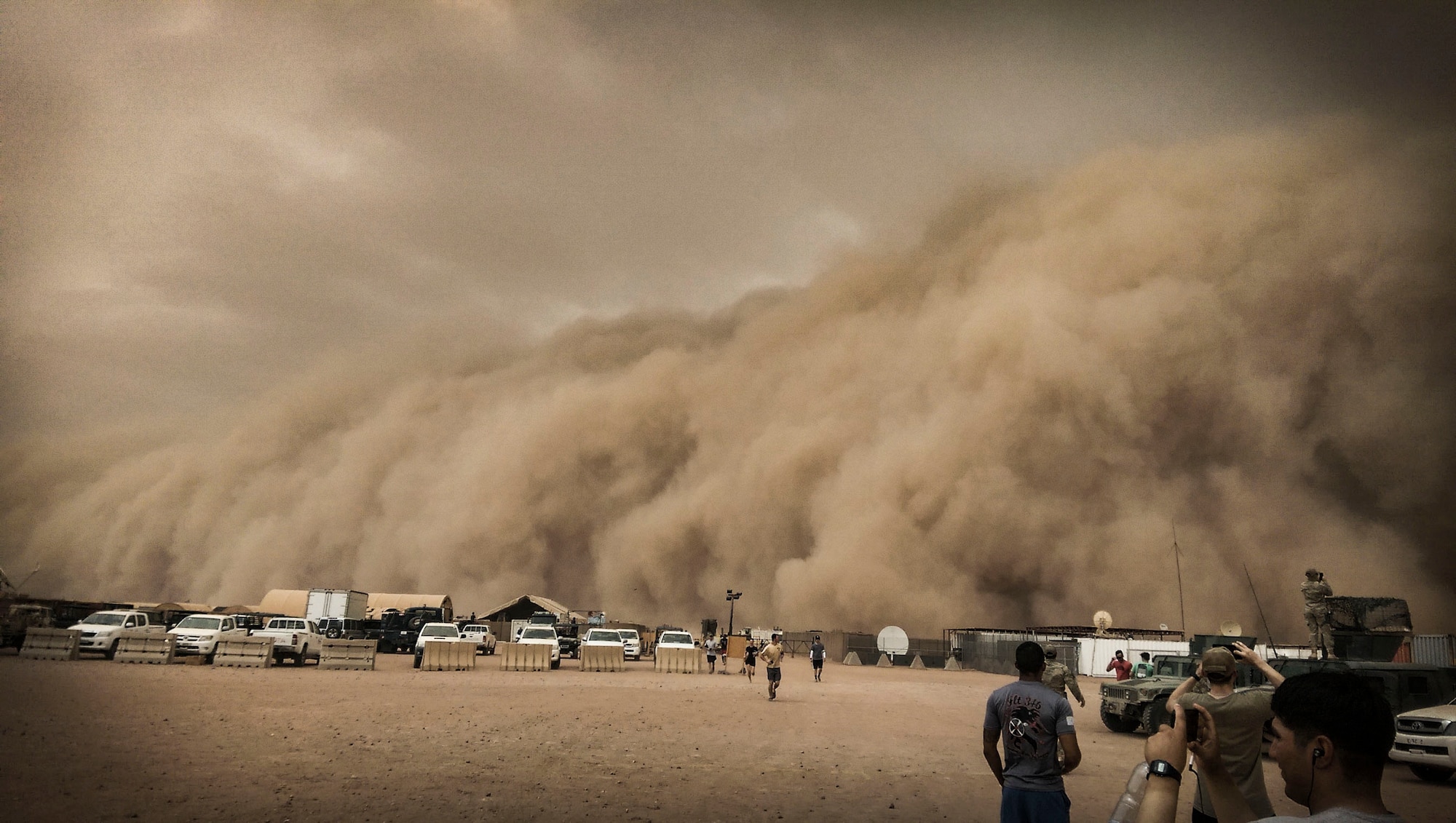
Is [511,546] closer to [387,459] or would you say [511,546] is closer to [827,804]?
[387,459]

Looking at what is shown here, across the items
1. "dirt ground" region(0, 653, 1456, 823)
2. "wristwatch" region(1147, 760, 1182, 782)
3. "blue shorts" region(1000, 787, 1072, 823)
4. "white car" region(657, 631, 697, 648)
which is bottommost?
"dirt ground" region(0, 653, 1456, 823)

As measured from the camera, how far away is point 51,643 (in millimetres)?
18859

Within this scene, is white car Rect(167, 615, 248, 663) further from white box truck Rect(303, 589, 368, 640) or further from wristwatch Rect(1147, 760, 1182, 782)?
wristwatch Rect(1147, 760, 1182, 782)

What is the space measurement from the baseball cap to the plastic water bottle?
2.21 metres

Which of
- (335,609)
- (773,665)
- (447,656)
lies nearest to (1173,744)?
(773,665)

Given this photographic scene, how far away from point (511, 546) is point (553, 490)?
17.1ft

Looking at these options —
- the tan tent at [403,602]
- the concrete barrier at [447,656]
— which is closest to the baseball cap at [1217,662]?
the concrete barrier at [447,656]

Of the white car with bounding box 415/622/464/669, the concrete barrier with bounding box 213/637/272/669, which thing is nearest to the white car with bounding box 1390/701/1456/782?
the white car with bounding box 415/622/464/669

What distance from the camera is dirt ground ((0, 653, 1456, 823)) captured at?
659 centimetres

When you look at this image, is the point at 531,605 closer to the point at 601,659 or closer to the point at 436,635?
the point at 436,635

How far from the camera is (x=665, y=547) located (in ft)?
183

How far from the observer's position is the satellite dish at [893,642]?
117ft

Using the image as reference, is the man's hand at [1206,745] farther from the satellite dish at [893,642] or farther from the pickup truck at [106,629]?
the satellite dish at [893,642]

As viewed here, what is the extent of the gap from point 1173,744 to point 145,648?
23.1 metres
